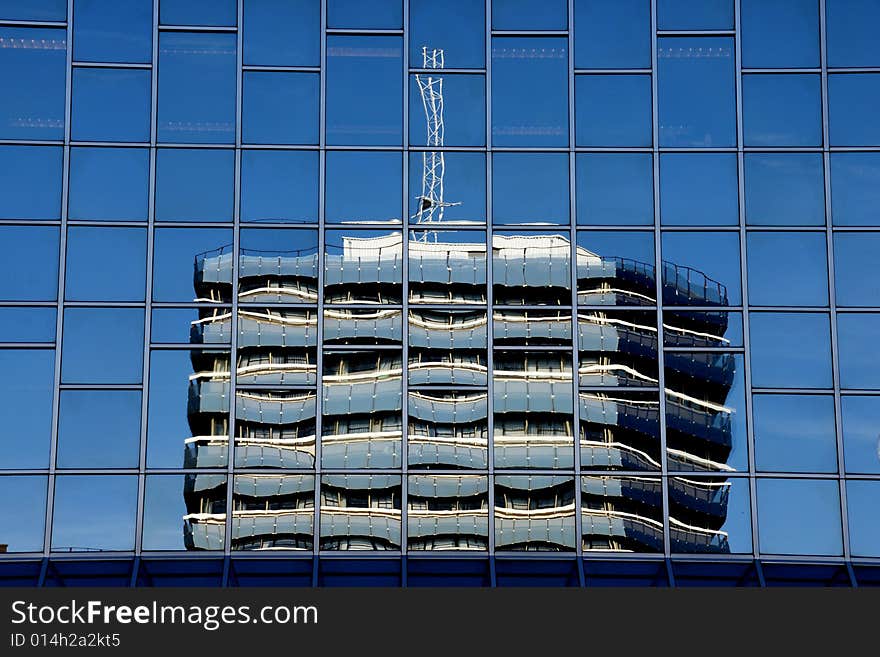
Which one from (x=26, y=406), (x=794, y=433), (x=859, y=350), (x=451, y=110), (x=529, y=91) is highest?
(x=529, y=91)

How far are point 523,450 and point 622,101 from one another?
17.0 ft

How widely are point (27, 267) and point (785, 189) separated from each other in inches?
417

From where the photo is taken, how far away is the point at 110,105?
20797 mm

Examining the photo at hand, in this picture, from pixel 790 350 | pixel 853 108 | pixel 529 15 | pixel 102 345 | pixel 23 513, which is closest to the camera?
pixel 23 513

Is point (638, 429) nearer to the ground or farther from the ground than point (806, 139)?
nearer to the ground

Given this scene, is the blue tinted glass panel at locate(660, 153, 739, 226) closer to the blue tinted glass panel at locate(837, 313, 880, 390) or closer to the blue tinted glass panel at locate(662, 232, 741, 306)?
the blue tinted glass panel at locate(662, 232, 741, 306)

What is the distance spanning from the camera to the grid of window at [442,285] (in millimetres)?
20000

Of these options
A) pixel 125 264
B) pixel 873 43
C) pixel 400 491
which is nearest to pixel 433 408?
pixel 400 491

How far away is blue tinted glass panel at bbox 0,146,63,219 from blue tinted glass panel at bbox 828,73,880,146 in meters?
10.9

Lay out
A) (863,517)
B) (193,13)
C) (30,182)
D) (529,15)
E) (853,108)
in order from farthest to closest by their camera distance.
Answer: (529,15), (193,13), (853,108), (30,182), (863,517)

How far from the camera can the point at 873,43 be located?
21094 millimetres

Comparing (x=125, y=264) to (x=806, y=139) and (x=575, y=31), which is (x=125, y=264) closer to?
(x=575, y=31)

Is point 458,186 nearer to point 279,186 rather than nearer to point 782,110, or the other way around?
point 279,186

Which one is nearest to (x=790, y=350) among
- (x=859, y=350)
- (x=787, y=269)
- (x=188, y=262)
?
(x=859, y=350)
